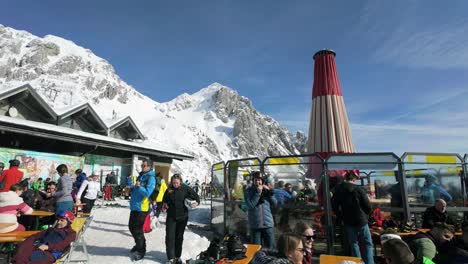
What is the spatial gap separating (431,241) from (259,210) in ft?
7.81

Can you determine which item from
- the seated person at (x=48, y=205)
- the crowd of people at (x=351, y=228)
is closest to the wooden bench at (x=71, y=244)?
the seated person at (x=48, y=205)

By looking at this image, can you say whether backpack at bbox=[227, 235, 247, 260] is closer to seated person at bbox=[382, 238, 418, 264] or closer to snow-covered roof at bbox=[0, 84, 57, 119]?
seated person at bbox=[382, 238, 418, 264]

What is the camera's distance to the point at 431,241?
3.27 metres

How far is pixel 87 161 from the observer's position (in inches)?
532

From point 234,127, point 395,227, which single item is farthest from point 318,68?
point 234,127

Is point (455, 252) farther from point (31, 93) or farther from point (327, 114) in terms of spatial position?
point (31, 93)

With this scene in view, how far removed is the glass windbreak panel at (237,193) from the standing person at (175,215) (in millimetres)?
2111

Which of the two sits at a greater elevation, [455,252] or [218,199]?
[218,199]

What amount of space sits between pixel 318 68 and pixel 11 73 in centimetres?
8997

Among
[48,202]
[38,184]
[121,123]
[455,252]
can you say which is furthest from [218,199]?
[121,123]

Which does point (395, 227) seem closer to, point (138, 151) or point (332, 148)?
point (332, 148)

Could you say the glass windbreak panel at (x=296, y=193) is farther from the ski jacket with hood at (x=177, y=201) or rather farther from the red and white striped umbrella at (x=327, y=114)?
the ski jacket with hood at (x=177, y=201)

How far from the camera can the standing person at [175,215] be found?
469 centimetres

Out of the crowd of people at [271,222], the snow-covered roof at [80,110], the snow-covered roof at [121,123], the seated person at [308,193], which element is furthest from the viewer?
the snow-covered roof at [121,123]
